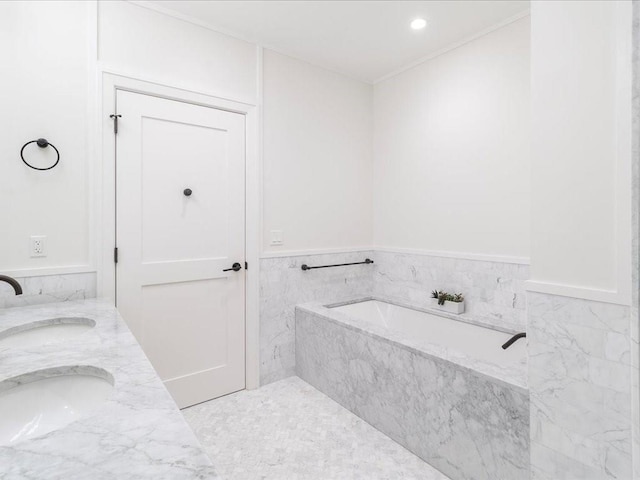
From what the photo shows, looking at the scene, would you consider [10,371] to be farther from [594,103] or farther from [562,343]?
[594,103]

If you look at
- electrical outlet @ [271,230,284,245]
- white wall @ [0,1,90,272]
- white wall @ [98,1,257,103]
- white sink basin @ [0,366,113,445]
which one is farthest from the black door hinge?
white sink basin @ [0,366,113,445]

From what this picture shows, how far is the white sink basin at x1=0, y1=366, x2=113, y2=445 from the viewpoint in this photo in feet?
3.02

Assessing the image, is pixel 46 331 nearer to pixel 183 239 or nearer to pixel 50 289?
pixel 50 289

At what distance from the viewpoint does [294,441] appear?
206 cm

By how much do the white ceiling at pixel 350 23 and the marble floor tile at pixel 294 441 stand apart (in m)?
2.63

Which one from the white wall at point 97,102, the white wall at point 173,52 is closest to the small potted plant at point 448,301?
the white wall at point 97,102

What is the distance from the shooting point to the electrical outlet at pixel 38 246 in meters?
1.90

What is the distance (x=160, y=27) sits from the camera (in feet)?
7.51

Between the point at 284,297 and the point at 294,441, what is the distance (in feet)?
3.58

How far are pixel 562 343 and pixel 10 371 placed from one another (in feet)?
5.99

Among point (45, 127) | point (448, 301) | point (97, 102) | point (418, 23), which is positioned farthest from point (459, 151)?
point (45, 127)

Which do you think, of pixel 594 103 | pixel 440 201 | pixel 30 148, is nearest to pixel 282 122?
pixel 440 201

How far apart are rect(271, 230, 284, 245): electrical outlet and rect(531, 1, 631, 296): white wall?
185cm

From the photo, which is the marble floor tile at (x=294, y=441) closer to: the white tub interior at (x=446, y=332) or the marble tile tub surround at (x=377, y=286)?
the marble tile tub surround at (x=377, y=286)
